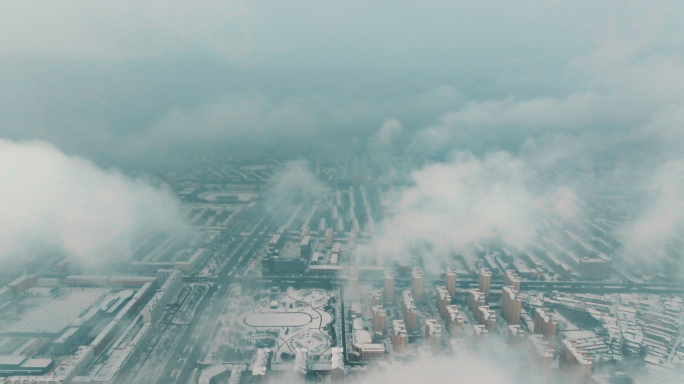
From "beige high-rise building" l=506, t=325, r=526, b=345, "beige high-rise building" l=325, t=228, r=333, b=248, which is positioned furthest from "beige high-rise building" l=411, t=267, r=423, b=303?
"beige high-rise building" l=325, t=228, r=333, b=248

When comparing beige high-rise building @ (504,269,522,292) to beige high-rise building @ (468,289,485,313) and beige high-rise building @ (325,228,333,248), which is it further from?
beige high-rise building @ (325,228,333,248)

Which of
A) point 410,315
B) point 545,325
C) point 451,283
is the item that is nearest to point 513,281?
point 451,283

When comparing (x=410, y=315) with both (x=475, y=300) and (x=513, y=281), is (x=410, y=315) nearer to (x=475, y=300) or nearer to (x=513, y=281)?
(x=475, y=300)

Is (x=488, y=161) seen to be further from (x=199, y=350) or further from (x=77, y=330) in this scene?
(x=77, y=330)

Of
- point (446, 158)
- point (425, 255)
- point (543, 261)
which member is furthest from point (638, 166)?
point (425, 255)

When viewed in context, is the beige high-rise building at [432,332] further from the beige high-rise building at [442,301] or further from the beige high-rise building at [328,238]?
the beige high-rise building at [328,238]

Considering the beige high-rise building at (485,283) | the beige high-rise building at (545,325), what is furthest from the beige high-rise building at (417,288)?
the beige high-rise building at (545,325)
